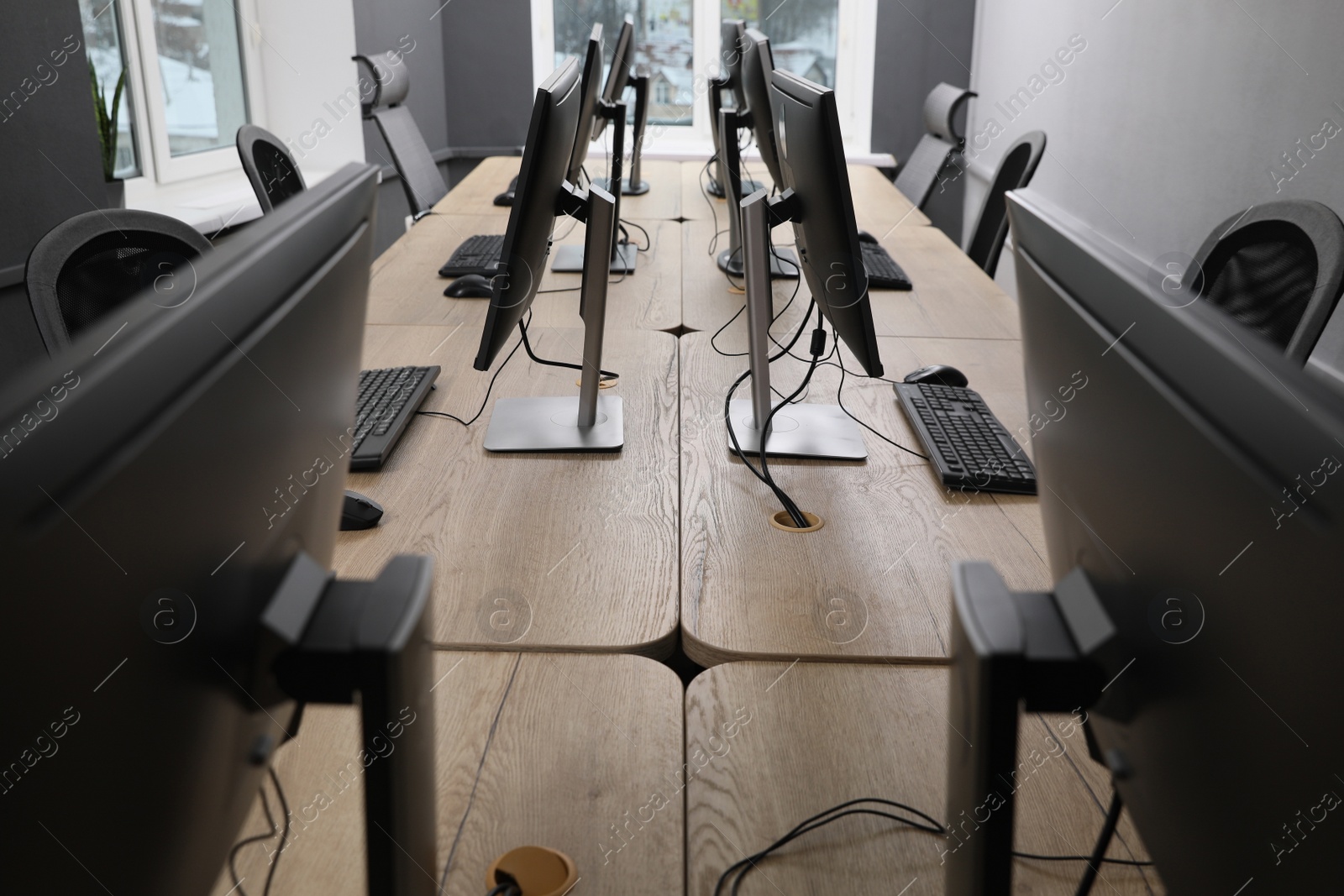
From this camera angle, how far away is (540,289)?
224 centimetres

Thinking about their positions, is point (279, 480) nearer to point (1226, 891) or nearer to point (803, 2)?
point (1226, 891)

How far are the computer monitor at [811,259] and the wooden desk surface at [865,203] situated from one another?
1335mm

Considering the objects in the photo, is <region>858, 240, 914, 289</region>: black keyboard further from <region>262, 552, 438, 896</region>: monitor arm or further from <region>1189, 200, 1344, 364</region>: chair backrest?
<region>262, 552, 438, 896</region>: monitor arm

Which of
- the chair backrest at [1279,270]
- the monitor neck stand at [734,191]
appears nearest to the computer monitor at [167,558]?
the monitor neck stand at [734,191]

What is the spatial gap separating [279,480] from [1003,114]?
439 cm

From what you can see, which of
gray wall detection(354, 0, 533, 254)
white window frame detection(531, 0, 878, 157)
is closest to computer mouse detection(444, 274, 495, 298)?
gray wall detection(354, 0, 533, 254)

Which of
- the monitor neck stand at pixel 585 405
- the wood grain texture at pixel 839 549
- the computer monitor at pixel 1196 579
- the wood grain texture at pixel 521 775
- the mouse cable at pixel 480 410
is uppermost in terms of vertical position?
the computer monitor at pixel 1196 579

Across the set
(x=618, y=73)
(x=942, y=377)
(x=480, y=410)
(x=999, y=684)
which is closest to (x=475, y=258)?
(x=618, y=73)

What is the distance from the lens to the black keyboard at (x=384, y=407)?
4.43 ft

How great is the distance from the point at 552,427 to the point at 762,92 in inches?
24.3

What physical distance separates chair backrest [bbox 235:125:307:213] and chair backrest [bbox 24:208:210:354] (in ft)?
1.49

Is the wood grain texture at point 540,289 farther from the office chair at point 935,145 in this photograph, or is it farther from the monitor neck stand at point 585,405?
the office chair at point 935,145

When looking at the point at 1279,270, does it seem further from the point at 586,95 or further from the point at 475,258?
the point at 475,258

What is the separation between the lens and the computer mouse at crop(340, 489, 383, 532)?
3.90 ft
